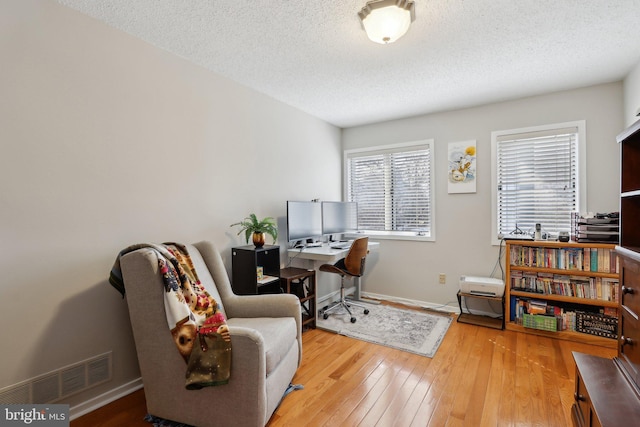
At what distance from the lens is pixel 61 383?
5.82 ft

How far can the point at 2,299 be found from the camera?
5.23 feet

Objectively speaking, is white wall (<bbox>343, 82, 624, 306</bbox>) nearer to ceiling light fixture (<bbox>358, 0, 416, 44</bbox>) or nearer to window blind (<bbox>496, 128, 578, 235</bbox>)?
window blind (<bbox>496, 128, 578, 235</bbox>)

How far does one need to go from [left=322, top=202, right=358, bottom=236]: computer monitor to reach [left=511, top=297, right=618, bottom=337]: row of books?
2.03 meters

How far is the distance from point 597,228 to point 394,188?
213 cm

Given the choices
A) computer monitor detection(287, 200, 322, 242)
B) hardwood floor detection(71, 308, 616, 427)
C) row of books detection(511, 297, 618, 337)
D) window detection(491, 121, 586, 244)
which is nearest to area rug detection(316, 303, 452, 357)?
hardwood floor detection(71, 308, 616, 427)

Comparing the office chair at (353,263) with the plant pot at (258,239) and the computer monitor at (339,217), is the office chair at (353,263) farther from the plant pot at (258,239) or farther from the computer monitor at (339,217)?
the plant pot at (258,239)

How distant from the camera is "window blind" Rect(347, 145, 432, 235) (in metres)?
3.94

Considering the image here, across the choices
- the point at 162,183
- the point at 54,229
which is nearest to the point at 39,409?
the point at 54,229

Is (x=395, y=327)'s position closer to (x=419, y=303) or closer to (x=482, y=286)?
(x=419, y=303)

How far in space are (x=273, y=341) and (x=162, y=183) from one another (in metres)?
1.44

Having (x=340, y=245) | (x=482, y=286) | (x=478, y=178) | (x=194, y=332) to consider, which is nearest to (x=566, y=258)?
(x=482, y=286)

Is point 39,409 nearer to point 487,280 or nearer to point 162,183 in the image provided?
point 162,183

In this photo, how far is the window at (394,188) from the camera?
3920 mm

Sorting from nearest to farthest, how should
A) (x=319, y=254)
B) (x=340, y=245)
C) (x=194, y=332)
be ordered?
(x=194, y=332) < (x=319, y=254) < (x=340, y=245)
